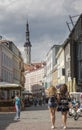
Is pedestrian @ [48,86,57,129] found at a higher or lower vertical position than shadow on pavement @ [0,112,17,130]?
higher

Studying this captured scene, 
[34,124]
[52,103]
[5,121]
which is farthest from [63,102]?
[5,121]

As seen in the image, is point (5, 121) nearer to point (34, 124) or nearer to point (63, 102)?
point (34, 124)

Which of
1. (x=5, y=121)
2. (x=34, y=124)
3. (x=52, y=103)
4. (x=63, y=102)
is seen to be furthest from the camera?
(x=5, y=121)

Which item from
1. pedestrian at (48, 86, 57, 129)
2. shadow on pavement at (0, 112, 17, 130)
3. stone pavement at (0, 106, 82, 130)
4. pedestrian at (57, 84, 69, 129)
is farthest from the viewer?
shadow on pavement at (0, 112, 17, 130)

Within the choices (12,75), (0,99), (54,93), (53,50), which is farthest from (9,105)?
(53,50)

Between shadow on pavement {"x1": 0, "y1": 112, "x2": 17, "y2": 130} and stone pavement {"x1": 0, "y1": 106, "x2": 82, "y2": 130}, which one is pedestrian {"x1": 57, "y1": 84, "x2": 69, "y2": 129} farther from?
shadow on pavement {"x1": 0, "y1": 112, "x2": 17, "y2": 130}

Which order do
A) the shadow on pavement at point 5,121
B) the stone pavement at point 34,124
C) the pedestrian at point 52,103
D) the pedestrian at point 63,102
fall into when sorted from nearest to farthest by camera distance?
1. the pedestrian at point 63,102
2. the pedestrian at point 52,103
3. the stone pavement at point 34,124
4. the shadow on pavement at point 5,121

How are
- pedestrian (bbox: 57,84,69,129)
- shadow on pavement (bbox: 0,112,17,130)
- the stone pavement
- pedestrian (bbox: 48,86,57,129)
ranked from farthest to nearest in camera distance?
shadow on pavement (bbox: 0,112,17,130) → the stone pavement → pedestrian (bbox: 48,86,57,129) → pedestrian (bbox: 57,84,69,129)

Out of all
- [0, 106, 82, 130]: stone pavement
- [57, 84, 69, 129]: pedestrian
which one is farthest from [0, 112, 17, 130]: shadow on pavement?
[57, 84, 69, 129]: pedestrian

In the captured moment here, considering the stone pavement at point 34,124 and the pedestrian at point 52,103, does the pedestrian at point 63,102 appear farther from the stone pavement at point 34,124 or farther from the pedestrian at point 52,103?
the stone pavement at point 34,124

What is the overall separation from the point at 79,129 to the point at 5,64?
232ft

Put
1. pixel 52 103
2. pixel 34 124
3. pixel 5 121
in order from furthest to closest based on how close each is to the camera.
A: pixel 5 121, pixel 34 124, pixel 52 103

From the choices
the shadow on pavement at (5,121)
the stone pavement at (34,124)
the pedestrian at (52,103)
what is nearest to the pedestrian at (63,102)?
the pedestrian at (52,103)

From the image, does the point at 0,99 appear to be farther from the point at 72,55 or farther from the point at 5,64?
the point at 5,64
